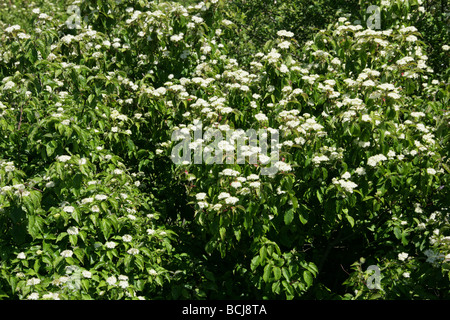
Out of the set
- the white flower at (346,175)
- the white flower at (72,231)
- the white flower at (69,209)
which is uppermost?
the white flower at (346,175)

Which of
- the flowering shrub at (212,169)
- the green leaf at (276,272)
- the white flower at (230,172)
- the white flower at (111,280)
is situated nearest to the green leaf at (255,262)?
the flowering shrub at (212,169)

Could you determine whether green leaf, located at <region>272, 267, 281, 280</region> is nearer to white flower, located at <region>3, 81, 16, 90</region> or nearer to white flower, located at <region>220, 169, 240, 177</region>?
white flower, located at <region>220, 169, 240, 177</region>

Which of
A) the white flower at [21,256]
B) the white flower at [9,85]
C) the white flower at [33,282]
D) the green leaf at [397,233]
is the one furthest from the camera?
the white flower at [9,85]

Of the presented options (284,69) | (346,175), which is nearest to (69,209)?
(346,175)

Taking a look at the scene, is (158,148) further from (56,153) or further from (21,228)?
(21,228)

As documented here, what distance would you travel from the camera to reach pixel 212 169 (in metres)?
3.60

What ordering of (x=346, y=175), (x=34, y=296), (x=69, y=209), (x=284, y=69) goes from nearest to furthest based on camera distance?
(x=34, y=296) → (x=69, y=209) → (x=346, y=175) → (x=284, y=69)

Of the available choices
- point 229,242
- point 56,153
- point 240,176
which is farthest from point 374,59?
point 56,153

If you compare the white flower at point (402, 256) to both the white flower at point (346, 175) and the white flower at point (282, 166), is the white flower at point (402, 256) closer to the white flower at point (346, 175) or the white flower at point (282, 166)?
the white flower at point (346, 175)

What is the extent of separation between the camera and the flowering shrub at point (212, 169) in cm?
344

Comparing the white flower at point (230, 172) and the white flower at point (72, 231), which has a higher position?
the white flower at point (230, 172)

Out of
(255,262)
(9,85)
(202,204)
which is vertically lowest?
(255,262)

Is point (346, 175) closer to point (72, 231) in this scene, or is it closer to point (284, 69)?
point (284, 69)

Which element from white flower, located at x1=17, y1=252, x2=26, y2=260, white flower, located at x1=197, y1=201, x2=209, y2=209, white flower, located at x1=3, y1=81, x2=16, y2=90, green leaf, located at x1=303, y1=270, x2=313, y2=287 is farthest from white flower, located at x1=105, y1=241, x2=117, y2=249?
white flower, located at x1=3, y1=81, x2=16, y2=90
